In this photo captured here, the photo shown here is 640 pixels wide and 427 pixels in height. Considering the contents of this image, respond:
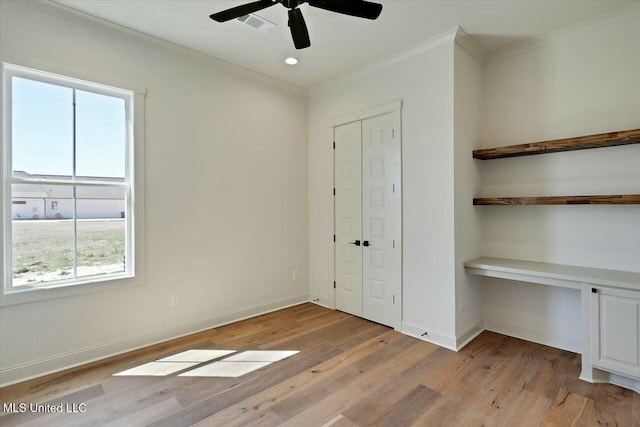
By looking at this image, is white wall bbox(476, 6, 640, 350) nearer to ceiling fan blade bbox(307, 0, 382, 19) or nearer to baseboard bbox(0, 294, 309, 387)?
ceiling fan blade bbox(307, 0, 382, 19)

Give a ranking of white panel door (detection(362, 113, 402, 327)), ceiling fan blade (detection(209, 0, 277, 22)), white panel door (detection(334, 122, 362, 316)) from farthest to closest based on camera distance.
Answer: white panel door (detection(334, 122, 362, 316))
white panel door (detection(362, 113, 402, 327))
ceiling fan blade (detection(209, 0, 277, 22))

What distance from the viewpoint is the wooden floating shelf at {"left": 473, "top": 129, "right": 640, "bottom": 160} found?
96.3 inches

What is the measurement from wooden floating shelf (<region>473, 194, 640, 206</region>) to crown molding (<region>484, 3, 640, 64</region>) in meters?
1.51

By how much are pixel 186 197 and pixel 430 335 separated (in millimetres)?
2889

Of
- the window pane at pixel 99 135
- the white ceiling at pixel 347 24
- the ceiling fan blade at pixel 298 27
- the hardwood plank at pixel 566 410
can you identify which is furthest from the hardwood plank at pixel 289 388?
the white ceiling at pixel 347 24

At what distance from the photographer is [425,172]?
3.18 m

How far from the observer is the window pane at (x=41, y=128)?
2.48 metres

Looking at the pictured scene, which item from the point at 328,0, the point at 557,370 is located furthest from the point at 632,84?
the point at 328,0

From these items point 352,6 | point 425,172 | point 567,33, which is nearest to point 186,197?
point 352,6

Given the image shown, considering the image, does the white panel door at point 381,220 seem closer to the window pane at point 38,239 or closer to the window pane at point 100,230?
the window pane at point 100,230

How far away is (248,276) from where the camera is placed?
3812mm

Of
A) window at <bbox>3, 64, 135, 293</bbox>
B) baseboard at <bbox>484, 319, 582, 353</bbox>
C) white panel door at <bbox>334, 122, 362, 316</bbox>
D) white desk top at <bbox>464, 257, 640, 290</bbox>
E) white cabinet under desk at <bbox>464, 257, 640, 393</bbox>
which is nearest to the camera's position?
white cabinet under desk at <bbox>464, 257, 640, 393</bbox>

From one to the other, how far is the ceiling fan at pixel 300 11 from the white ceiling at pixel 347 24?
23.9 inches

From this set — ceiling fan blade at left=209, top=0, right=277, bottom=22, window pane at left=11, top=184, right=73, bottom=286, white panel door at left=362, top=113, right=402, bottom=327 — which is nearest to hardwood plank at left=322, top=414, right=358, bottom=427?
white panel door at left=362, top=113, right=402, bottom=327
